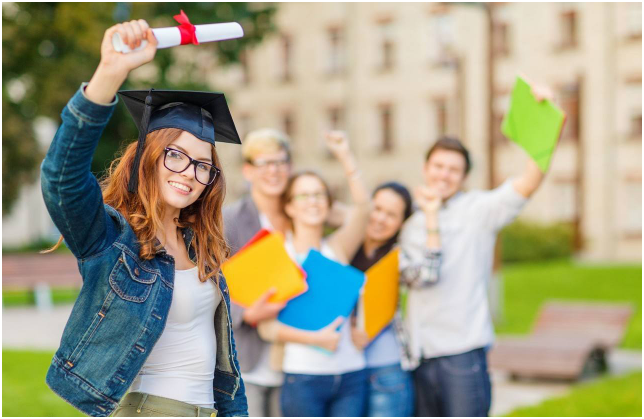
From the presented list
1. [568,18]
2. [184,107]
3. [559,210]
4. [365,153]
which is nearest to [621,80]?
[568,18]

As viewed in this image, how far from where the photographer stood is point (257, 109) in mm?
36656

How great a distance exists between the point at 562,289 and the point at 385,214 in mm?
13202

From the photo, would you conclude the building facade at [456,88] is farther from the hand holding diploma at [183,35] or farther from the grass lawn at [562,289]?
the hand holding diploma at [183,35]

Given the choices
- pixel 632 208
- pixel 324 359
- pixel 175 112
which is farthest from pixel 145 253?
pixel 632 208

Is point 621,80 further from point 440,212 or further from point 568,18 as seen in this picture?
point 440,212

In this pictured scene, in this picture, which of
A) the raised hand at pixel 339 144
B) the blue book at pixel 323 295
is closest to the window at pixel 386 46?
the raised hand at pixel 339 144

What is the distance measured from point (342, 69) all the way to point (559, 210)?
11060 mm

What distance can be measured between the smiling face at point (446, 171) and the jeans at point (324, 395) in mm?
1026

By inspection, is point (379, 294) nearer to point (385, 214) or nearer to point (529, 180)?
point (385, 214)

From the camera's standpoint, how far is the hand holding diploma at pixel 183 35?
6.42 feet

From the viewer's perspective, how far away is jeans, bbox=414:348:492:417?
390 centimetres

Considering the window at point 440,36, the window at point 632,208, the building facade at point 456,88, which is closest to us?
the window at point 632,208

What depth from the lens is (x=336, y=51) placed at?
3394cm

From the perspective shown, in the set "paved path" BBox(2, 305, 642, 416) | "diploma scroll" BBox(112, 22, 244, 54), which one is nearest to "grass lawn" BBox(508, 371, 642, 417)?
"paved path" BBox(2, 305, 642, 416)
